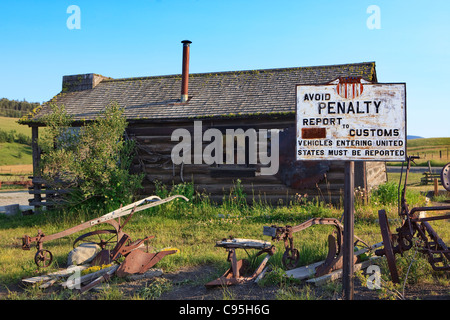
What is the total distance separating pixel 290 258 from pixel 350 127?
2151 millimetres

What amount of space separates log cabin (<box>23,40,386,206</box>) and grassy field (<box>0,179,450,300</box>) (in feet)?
2.16

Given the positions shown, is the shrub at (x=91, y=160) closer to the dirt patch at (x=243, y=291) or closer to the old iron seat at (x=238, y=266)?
the dirt patch at (x=243, y=291)

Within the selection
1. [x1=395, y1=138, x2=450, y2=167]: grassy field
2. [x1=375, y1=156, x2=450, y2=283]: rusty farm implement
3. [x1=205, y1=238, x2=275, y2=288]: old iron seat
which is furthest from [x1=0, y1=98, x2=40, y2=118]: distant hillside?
[x1=375, y1=156, x2=450, y2=283]: rusty farm implement

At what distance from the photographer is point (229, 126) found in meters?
11.6

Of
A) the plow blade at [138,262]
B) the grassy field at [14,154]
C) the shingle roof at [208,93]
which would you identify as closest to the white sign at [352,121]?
the plow blade at [138,262]

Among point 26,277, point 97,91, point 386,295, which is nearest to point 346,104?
point 386,295

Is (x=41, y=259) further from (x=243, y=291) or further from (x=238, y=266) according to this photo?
(x=243, y=291)

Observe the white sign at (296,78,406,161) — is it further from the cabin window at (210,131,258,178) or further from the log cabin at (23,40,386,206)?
the cabin window at (210,131,258,178)

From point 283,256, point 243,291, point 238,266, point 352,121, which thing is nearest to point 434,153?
point 283,256

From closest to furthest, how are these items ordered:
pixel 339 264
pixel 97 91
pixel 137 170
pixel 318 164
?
pixel 339 264 < pixel 318 164 < pixel 137 170 < pixel 97 91

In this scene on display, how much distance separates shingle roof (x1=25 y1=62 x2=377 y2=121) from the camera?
12.0 m

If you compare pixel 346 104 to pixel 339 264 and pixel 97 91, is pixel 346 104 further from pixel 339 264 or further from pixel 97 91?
pixel 97 91

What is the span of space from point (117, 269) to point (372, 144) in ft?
12.8
